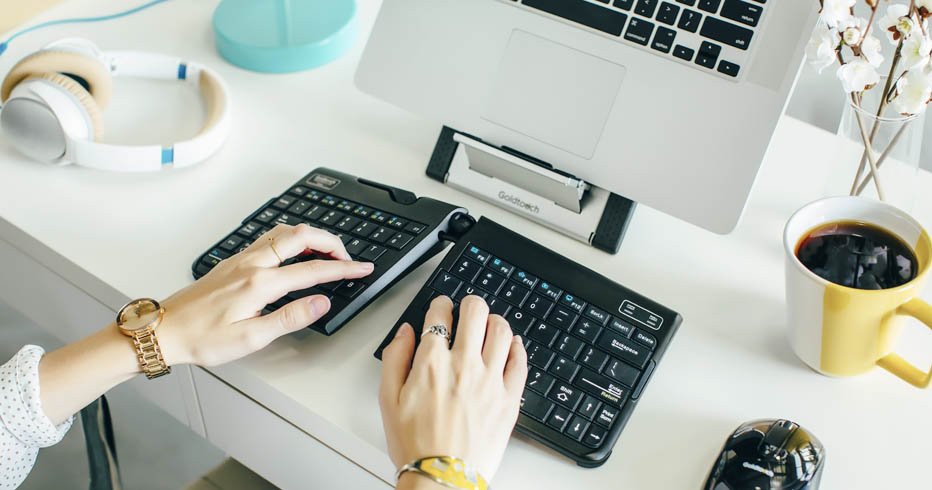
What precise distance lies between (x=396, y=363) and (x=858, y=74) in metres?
0.39

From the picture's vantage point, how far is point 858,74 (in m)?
0.59

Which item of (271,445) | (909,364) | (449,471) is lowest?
(271,445)

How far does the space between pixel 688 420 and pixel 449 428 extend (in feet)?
0.61

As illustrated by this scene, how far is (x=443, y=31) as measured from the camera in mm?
777

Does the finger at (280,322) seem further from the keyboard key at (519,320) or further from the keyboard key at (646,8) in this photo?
the keyboard key at (646,8)

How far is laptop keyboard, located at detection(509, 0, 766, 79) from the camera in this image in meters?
0.66

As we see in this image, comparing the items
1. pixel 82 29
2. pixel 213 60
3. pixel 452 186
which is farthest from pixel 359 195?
pixel 82 29

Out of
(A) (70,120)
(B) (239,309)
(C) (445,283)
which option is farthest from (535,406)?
(A) (70,120)

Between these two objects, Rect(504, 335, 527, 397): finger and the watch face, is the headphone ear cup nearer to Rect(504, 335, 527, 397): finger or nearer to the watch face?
the watch face

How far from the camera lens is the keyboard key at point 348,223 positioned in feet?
2.29

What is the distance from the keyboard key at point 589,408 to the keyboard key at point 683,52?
296 millimetres

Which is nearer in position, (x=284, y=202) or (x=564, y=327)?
(x=564, y=327)

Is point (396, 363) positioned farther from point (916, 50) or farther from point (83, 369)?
point (916, 50)

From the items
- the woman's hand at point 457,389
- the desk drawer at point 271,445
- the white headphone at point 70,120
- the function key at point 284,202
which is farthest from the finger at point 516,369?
the white headphone at point 70,120
